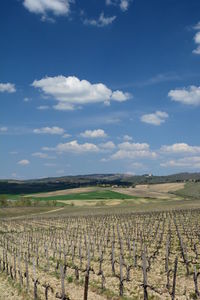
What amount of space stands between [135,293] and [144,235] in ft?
70.6

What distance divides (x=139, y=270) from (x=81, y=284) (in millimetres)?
4659

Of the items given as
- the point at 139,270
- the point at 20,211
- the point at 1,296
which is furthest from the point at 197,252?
the point at 20,211

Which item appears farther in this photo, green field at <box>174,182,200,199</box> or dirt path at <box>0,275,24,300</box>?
green field at <box>174,182,200,199</box>

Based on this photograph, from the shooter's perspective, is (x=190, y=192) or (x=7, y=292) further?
(x=190, y=192)

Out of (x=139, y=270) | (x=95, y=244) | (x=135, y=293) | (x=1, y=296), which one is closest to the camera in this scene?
(x=135, y=293)

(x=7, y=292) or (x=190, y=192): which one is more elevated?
(x=190, y=192)

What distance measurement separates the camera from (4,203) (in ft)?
387

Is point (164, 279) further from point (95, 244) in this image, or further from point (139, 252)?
point (95, 244)

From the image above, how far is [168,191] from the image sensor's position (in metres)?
152

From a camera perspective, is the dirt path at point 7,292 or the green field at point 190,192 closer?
the dirt path at point 7,292

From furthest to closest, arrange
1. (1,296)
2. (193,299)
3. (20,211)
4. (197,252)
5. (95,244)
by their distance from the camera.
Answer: (20,211)
(95,244)
(197,252)
(1,296)
(193,299)

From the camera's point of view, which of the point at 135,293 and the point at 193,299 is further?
the point at 135,293

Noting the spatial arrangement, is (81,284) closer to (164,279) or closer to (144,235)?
(164,279)

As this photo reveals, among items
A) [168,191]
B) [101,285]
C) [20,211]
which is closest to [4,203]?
[20,211]
